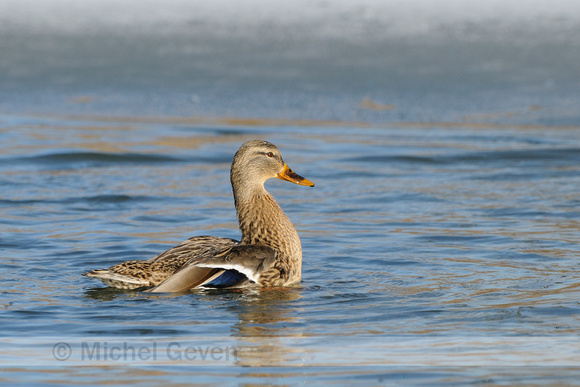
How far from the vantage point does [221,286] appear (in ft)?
20.3

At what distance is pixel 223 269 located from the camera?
616 centimetres

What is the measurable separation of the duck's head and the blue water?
2.53 feet

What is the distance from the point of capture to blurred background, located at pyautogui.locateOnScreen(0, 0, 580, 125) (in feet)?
48.5

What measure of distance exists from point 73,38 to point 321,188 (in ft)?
29.7

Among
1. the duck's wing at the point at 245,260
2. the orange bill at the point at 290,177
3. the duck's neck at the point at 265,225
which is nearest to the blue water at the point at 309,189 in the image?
the duck's wing at the point at 245,260

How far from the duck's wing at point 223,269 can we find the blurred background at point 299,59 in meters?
7.77

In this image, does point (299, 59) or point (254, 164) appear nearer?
point (254, 164)

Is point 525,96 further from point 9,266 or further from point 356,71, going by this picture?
point 9,266

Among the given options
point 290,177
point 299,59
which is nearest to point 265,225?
point 290,177

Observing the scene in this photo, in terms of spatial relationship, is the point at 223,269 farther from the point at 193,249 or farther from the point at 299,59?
the point at 299,59

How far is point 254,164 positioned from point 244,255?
34.4 inches

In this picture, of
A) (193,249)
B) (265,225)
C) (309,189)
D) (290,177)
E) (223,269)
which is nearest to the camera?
(223,269)

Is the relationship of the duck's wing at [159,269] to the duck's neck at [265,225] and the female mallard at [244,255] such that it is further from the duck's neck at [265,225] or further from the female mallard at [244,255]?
the duck's neck at [265,225]

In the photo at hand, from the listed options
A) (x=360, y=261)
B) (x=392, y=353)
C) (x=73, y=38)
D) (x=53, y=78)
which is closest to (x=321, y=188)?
(x=360, y=261)
